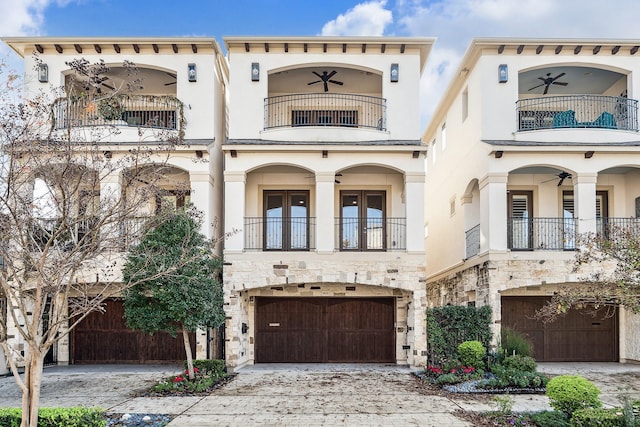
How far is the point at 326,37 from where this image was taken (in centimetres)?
1551

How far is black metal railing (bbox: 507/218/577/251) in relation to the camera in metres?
16.0

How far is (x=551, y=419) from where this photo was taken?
8.70m

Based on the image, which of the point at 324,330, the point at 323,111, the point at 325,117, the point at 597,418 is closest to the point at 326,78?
the point at 323,111

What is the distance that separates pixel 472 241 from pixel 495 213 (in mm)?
1930

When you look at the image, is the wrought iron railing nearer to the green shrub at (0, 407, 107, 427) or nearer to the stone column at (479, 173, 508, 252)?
the stone column at (479, 173, 508, 252)

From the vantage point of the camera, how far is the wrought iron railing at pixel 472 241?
53.5 feet

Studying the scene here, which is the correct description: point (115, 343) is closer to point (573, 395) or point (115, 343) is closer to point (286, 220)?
point (286, 220)

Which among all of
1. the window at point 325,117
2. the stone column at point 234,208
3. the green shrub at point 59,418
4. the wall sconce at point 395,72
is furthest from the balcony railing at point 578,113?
the green shrub at point 59,418

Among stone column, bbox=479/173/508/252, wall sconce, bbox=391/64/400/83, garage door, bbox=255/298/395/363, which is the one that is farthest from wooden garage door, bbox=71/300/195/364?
wall sconce, bbox=391/64/400/83

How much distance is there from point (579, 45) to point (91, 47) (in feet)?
44.3

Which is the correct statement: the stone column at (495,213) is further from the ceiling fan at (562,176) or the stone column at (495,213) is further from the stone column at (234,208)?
the stone column at (234,208)

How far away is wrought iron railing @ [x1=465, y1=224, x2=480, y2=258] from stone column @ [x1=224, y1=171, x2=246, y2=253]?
6.84m

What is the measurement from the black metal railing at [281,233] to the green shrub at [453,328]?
424cm

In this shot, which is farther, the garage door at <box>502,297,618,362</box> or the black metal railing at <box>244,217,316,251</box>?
the garage door at <box>502,297,618,362</box>
